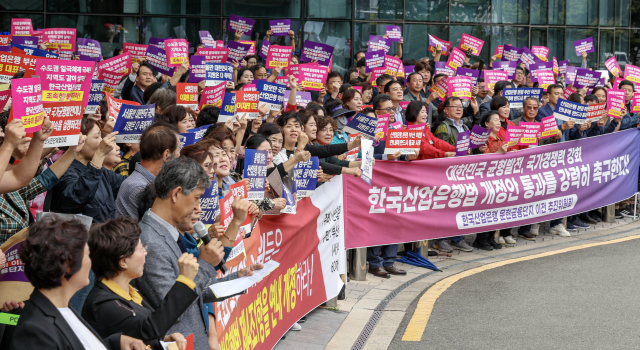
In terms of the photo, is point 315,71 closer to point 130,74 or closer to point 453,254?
point 130,74

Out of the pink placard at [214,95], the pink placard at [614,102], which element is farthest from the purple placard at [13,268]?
the pink placard at [614,102]

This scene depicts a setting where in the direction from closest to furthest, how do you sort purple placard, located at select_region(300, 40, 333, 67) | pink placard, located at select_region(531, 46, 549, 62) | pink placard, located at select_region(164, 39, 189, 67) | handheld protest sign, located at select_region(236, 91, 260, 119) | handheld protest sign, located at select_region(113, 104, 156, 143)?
handheld protest sign, located at select_region(113, 104, 156, 143)
handheld protest sign, located at select_region(236, 91, 260, 119)
pink placard, located at select_region(164, 39, 189, 67)
purple placard, located at select_region(300, 40, 333, 67)
pink placard, located at select_region(531, 46, 549, 62)

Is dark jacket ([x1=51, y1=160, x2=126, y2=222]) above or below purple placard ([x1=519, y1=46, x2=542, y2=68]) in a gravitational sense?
below

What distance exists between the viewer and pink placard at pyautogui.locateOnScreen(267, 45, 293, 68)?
11.7 meters

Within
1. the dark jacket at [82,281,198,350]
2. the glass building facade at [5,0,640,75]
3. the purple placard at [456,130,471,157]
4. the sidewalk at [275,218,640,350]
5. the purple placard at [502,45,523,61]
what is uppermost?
the glass building facade at [5,0,640,75]

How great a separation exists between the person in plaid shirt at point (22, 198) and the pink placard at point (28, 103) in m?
0.38

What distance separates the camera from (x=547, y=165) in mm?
11148

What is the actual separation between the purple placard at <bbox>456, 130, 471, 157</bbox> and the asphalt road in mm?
1725

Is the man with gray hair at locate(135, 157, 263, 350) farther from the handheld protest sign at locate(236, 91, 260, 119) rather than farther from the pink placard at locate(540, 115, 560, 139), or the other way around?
the pink placard at locate(540, 115, 560, 139)

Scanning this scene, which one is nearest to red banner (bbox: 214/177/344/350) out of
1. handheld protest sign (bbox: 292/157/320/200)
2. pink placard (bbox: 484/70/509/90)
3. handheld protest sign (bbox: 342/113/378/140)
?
handheld protest sign (bbox: 292/157/320/200)

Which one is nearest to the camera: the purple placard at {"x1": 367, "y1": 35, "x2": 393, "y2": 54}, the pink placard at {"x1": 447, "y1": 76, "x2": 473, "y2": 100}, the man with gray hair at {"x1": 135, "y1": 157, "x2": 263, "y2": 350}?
the man with gray hair at {"x1": 135, "y1": 157, "x2": 263, "y2": 350}

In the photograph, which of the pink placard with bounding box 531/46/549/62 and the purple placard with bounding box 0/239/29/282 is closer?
the purple placard with bounding box 0/239/29/282

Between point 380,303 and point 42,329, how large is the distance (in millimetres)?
5777

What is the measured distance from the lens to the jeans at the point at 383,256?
362 inches
